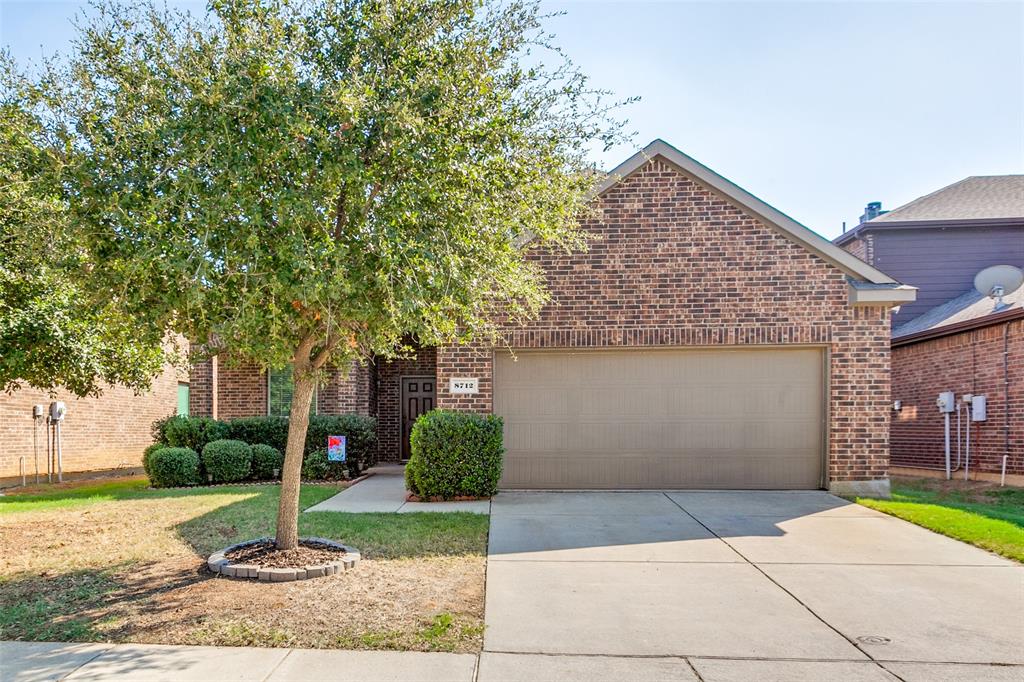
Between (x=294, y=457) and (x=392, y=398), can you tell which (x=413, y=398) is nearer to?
(x=392, y=398)

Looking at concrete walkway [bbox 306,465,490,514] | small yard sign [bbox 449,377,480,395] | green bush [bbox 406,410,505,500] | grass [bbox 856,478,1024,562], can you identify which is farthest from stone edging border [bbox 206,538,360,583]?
grass [bbox 856,478,1024,562]

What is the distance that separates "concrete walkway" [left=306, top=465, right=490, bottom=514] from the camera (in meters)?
9.56

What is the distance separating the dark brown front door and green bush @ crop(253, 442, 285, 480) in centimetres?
351

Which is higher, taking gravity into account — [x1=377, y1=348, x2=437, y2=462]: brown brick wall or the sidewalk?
[x1=377, y1=348, x2=437, y2=462]: brown brick wall

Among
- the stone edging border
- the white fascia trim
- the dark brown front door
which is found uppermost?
the white fascia trim

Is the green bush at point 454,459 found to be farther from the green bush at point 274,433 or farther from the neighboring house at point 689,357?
the green bush at point 274,433

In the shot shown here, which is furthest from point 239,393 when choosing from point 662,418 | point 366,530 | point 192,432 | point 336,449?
point 662,418

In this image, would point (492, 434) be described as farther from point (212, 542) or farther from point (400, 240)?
point (400, 240)

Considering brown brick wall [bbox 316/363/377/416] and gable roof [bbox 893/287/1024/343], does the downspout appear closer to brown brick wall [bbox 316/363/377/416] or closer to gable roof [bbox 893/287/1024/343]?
gable roof [bbox 893/287/1024/343]

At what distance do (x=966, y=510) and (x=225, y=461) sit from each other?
11798 mm

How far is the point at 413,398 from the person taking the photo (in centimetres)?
1628

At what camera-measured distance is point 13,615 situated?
511 cm

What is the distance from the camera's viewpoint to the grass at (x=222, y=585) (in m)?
4.79

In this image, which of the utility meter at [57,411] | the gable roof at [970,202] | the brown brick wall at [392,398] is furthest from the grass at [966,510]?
the utility meter at [57,411]
